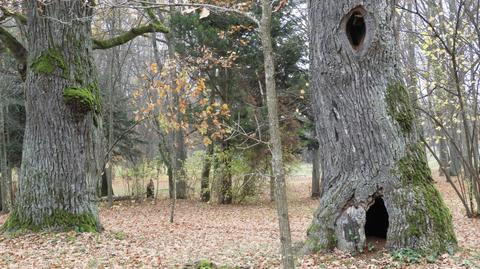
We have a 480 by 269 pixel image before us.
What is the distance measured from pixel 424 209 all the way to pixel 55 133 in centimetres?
606

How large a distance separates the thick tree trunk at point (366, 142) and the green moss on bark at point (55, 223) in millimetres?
4245

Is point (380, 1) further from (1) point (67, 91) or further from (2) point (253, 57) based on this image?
(2) point (253, 57)

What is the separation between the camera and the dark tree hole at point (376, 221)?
18.3 feet

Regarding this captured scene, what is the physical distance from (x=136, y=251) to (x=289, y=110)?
11.4 meters

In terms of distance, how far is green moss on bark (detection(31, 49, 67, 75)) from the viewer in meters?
7.50

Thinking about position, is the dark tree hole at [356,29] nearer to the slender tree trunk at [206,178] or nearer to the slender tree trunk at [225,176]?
the slender tree trunk at [225,176]

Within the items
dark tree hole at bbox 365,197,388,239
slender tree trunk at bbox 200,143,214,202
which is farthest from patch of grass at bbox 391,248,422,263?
slender tree trunk at bbox 200,143,214,202

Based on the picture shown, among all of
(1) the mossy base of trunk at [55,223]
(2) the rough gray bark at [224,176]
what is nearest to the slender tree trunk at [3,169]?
(2) the rough gray bark at [224,176]

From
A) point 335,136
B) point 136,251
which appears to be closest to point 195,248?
point 136,251

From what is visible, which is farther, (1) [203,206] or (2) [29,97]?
(1) [203,206]

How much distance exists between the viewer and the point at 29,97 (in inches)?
299

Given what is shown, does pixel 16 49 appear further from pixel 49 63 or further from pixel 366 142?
pixel 366 142

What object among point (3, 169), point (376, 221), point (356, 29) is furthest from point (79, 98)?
point (3, 169)

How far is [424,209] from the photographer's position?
486cm
